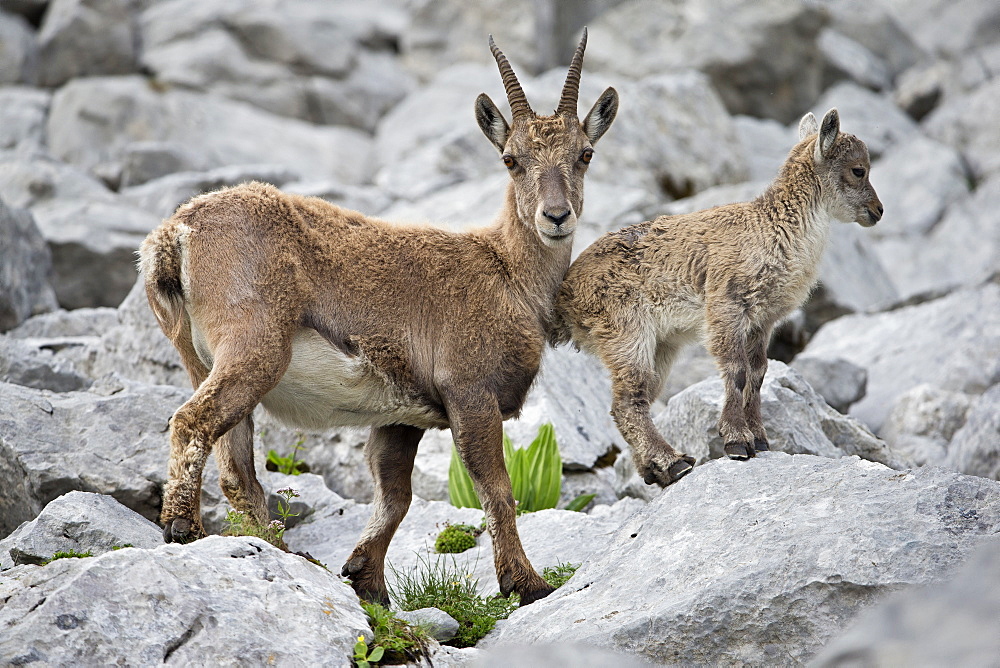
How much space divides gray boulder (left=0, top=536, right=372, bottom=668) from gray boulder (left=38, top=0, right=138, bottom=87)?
2352 cm

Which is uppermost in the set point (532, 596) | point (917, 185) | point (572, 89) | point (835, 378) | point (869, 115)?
point (869, 115)

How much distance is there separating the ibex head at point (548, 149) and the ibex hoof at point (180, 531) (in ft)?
10.0

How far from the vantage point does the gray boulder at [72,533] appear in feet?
20.4

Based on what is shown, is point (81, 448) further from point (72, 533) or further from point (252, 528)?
point (252, 528)

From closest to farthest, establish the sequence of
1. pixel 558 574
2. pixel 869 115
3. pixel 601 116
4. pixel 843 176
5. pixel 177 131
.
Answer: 1. pixel 558 574
2. pixel 843 176
3. pixel 601 116
4. pixel 177 131
5. pixel 869 115

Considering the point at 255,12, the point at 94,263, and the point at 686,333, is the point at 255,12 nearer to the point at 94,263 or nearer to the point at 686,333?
the point at 94,263

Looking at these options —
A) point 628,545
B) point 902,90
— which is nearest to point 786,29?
point 902,90

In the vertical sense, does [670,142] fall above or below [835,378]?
above

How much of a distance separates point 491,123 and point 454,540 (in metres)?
3.20

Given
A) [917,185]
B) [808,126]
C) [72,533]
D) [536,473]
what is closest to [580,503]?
[536,473]

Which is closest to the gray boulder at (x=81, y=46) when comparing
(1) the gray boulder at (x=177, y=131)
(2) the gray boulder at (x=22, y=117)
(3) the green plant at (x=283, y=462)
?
(1) the gray boulder at (x=177, y=131)

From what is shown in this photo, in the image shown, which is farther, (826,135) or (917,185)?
(917,185)

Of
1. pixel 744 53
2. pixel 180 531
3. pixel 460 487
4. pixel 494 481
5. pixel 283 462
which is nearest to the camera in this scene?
pixel 180 531

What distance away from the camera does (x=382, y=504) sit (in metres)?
7.13
